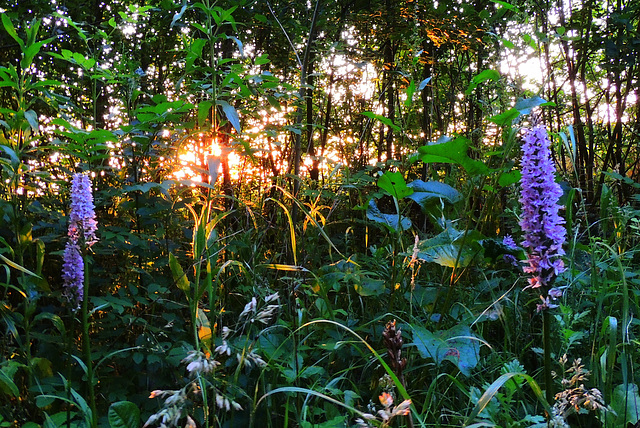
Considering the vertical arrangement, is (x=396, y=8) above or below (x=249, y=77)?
above

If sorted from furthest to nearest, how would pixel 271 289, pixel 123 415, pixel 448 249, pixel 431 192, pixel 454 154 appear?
pixel 271 289 < pixel 431 192 < pixel 448 249 < pixel 454 154 < pixel 123 415

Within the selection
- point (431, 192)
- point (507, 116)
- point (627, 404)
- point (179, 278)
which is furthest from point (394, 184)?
point (627, 404)

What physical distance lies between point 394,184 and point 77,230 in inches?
41.3

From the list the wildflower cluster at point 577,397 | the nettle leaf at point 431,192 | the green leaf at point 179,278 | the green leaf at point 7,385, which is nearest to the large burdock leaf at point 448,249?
the nettle leaf at point 431,192

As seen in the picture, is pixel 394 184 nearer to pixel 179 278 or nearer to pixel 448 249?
pixel 448 249

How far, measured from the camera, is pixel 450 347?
1.22m

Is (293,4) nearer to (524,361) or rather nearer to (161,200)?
(161,200)

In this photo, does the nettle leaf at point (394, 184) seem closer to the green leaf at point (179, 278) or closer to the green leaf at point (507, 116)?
the green leaf at point (507, 116)

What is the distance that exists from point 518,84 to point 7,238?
2.17 metres

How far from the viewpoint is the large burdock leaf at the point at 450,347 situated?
1188mm

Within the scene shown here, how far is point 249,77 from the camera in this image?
5.58 ft

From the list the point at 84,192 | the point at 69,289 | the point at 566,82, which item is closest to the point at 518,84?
the point at 84,192

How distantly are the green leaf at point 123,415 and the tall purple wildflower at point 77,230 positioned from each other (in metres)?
0.37

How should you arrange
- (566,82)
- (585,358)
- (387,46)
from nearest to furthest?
(585,358) → (387,46) → (566,82)
